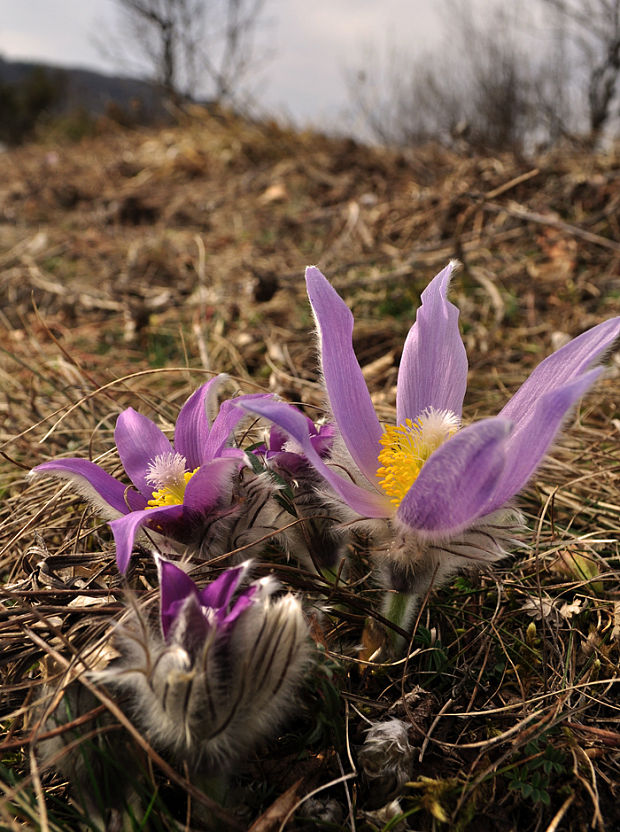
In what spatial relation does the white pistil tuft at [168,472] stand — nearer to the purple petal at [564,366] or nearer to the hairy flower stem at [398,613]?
the hairy flower stem at [398,613]

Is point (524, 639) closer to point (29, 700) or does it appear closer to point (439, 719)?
point (439, 719)

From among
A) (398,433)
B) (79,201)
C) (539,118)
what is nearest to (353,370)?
(398,433)

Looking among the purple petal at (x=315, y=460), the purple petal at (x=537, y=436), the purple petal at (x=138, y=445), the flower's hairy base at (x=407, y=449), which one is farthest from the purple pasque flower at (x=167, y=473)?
the purple petal at (x=537, y=436)

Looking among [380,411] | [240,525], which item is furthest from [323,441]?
[380,411]

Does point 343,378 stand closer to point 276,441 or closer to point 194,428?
point 276,441

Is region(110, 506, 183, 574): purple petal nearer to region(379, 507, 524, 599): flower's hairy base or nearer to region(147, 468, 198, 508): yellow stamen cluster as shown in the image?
region(147, 468, 198, 508): yellow stamen cluster

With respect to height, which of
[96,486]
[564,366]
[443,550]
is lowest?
[443,550]
